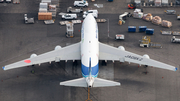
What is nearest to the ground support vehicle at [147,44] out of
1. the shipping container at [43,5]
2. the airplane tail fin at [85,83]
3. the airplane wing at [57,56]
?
the airplane wing at [57,56]

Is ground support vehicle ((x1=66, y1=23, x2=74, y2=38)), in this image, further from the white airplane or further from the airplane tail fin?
the airplane tail fin

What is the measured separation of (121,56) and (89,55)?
424 inches

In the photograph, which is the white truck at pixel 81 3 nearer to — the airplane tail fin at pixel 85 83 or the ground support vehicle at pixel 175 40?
the ground support vehicle at pixel 175 40

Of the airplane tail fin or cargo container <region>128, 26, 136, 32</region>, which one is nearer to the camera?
the airplane tail fin

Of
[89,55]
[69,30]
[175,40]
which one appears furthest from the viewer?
[69,30]

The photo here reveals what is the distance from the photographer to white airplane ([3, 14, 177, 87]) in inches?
3482

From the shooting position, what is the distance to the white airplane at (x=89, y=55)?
88.4 m

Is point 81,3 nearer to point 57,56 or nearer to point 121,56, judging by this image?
point 57,56

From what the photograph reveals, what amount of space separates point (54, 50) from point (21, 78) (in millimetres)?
11898

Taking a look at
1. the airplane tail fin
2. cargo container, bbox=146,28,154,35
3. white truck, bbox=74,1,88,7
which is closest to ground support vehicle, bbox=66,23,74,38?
white truck, bbox=74,1,88,7

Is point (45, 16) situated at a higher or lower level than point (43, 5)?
lower

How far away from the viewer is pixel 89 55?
89875 millimetres

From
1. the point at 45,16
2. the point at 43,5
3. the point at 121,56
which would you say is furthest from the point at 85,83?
the point at 43,5

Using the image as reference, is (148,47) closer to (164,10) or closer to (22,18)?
(164,10)
